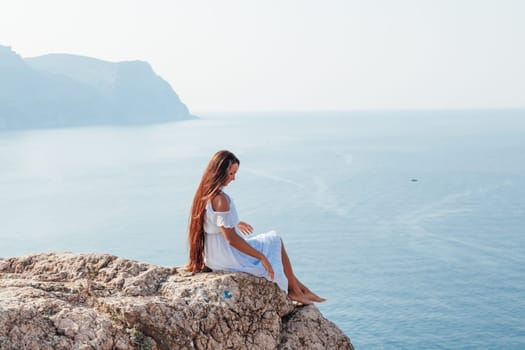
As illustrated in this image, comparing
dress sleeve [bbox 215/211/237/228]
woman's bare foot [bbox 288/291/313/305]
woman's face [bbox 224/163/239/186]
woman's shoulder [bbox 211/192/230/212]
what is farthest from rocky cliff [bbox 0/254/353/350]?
woman's face [bbox 224/163/239/186]

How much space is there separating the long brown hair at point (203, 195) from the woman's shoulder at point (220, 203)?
4cm

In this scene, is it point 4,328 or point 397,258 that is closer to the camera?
point 4,328

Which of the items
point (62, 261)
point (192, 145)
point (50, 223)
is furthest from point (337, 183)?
point (62, 261)

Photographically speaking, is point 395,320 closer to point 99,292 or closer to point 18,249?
point 18,249

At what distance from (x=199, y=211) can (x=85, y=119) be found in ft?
593

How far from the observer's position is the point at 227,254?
5.14 m

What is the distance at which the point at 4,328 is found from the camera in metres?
3.90

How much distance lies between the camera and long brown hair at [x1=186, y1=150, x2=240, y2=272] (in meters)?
5.05

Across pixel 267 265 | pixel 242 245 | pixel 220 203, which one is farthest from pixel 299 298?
pixel 220 203

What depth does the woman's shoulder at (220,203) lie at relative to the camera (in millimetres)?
5027

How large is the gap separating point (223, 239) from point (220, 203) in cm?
34

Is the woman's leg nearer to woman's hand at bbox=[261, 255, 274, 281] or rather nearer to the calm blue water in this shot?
woman's hand at bbox=[261, 255, 274, 281]

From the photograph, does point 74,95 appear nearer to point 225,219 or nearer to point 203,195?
point 203,195

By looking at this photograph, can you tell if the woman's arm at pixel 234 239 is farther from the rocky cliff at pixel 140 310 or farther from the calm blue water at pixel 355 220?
the calm blue water at pixel 355 220
